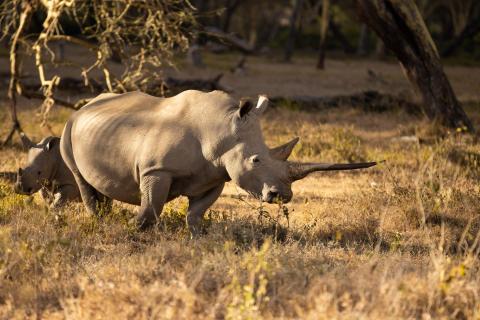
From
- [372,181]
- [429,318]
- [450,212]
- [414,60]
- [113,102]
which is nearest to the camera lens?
[429,318]

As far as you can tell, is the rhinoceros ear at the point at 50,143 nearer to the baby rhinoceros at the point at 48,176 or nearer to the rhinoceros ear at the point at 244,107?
the baby rhinoceros at the point at 48,176

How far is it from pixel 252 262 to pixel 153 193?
4.12ft

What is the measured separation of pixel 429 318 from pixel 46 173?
180 inches

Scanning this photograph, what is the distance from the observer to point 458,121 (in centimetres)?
1252

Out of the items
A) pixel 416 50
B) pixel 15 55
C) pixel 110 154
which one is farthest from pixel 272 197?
pixel 416 50

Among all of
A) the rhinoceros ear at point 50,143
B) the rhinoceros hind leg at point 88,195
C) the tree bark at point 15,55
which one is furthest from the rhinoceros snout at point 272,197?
the tree bark at point 15,55

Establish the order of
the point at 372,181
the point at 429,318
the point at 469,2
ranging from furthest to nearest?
1. the point at 469,2
2. the point at 372,181
3. the point at 429,318

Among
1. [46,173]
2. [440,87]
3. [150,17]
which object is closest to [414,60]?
[440,87]

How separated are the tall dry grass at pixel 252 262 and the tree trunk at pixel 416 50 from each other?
10.5 ft

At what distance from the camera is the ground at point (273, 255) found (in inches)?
192

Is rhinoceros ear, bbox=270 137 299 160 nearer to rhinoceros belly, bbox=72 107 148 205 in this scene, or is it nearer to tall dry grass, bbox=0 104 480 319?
tall dry grass, bbox=0 104 480 319

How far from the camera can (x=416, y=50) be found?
12305 mm

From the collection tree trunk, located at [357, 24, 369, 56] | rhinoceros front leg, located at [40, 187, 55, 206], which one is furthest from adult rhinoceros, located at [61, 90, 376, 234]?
tree trunk, located at [357, 24, 369, 56]

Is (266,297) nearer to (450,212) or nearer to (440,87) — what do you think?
(450,212)
